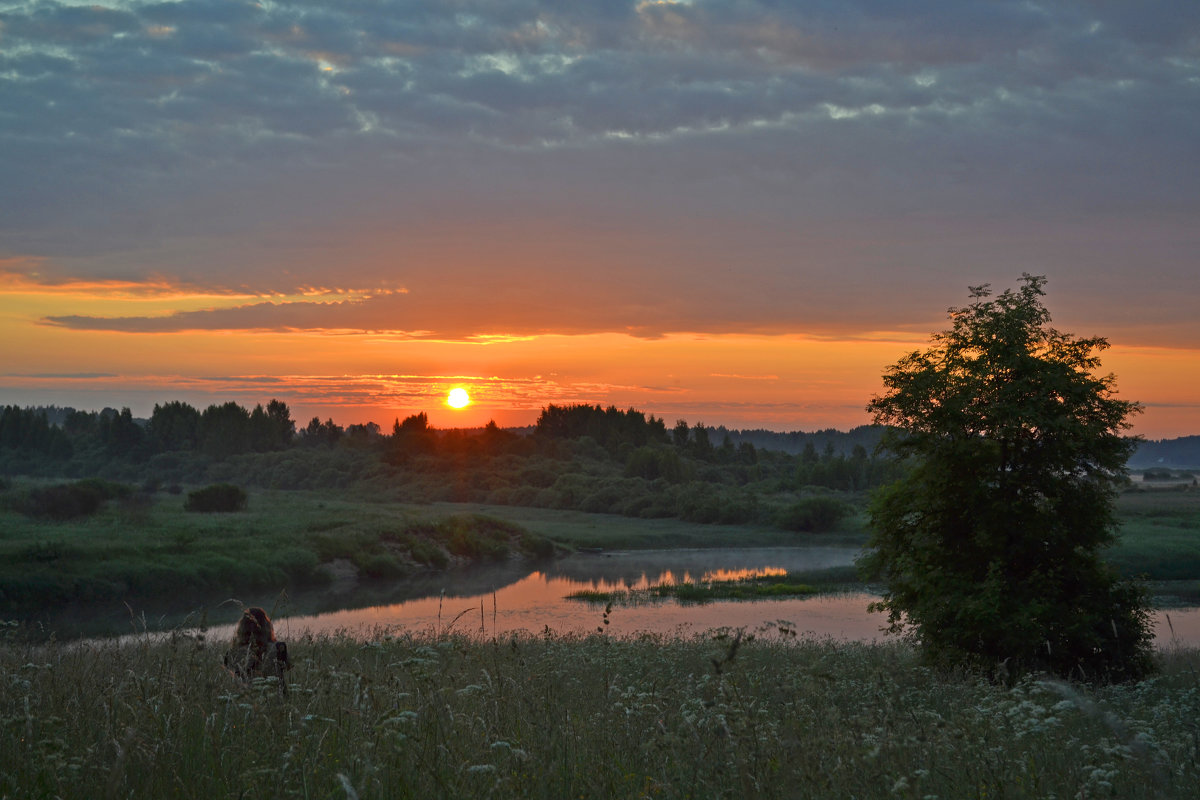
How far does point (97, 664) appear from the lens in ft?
24.5

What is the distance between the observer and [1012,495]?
59.9 ft

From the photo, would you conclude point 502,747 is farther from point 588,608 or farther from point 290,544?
point 290,544

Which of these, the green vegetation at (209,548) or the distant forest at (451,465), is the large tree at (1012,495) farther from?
the distant forest at (451,465)

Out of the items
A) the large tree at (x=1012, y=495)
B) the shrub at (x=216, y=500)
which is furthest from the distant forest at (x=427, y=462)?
the large tree at (x=1012, y=495)

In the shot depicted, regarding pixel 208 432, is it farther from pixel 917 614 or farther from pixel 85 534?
pixel 917 614

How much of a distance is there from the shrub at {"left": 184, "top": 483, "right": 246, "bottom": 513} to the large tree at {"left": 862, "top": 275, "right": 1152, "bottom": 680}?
6511cm

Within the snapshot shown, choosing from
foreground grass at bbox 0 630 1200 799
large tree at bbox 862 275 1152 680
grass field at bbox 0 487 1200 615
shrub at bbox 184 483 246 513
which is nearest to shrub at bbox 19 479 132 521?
grass field at bbox 0 487 1200 615

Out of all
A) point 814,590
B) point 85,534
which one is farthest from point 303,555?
point 814,590

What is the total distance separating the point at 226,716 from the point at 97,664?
322 cm

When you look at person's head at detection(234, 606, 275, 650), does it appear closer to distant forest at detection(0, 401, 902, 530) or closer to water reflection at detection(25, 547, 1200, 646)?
water reflection at detection(25, 547, 1200, 646)

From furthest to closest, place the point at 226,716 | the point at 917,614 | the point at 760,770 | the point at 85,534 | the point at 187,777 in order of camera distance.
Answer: the point at 85,534 → the point at 917,614 → the point at 226,716 → the point at 187,777 → the point at 760,770

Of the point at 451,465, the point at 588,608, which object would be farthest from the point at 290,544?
the point at 451,465

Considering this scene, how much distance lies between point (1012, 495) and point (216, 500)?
68.1 metres

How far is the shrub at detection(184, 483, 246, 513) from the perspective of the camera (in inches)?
2788
